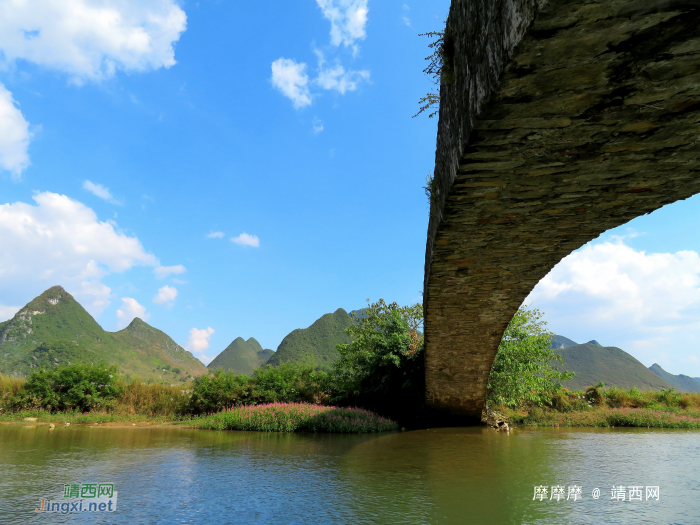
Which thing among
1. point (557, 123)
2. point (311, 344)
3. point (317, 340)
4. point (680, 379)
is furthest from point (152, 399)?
point (680, 379)

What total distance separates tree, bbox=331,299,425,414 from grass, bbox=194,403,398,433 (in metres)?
1.06

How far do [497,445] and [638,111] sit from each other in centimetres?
746

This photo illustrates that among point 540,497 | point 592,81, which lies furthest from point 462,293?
point 592,81

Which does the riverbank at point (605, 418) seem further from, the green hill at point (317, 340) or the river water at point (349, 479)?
the green hill at point (317, 340)

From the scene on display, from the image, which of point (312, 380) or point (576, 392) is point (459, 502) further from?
point (576, 392)

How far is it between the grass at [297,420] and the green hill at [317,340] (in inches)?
1522

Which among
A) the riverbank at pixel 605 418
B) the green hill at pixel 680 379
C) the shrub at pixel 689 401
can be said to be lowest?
the green hill at pixel 680 379

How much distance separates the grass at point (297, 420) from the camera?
33.6 feet

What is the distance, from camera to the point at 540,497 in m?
4.09

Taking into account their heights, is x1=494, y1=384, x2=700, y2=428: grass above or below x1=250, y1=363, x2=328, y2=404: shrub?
below

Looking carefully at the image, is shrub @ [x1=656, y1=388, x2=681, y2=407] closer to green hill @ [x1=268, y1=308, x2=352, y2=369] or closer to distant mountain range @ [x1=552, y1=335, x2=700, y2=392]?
distant mountain range @ [x1=552, y1=335, x2=700, y2=392]

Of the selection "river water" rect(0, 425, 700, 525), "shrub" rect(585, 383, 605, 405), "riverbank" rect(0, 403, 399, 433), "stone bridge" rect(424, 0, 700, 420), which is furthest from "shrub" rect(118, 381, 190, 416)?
"shrub" rect(585, 383, 605, 405)

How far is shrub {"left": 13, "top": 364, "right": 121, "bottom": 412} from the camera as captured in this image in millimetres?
12875

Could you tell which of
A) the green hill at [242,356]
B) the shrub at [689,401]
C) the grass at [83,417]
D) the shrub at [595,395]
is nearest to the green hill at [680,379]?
the green hill at [242,356]
